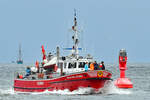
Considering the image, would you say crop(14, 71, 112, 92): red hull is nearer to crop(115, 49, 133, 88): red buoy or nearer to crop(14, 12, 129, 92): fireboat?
crop(14, 12, 129, 92): fireboat

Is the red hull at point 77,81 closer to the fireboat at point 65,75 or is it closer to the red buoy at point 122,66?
the fireboat at point 65,75

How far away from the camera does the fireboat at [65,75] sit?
48.8 meters

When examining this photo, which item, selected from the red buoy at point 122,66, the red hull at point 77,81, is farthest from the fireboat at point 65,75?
the red buoy at point 122,66

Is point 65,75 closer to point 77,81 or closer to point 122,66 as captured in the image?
point 77,81

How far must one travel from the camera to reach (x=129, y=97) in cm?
4878

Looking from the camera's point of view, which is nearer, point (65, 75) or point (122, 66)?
point (122, 66)

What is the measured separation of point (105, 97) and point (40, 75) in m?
8.63

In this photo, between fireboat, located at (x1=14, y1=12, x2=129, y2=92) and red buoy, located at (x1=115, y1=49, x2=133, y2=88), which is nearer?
red buoy, located at (x1=115, y1=49, x2=133, y2=88)

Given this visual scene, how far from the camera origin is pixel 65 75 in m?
49.3

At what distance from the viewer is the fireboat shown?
4884 centimetres

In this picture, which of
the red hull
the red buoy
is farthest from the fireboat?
the red buoy

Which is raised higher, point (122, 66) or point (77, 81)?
point (122, 66)

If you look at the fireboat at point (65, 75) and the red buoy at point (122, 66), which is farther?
the fireboat at point (65, 75)

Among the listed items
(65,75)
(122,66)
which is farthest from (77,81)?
(122,66)
